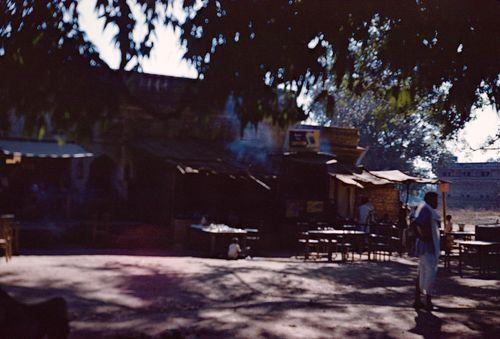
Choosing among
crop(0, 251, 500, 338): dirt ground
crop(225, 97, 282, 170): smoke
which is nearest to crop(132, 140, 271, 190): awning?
crop(225, 97, 282, 170): smoke

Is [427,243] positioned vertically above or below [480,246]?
above

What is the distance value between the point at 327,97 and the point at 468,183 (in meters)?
41.1

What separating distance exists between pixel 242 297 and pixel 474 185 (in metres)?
38.7

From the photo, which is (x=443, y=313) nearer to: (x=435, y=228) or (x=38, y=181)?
(x=435, y=228)

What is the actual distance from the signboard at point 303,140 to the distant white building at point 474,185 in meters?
24.8

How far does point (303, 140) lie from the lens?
2225cm

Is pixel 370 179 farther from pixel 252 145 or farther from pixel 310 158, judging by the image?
pixel 252 145

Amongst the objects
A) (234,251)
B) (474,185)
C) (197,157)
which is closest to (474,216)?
(474,185)

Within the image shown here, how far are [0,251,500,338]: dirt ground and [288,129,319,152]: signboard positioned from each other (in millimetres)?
8778

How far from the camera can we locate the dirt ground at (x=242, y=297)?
6.91m

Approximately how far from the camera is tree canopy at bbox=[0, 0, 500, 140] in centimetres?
591

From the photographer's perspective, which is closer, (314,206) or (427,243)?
(427,243)

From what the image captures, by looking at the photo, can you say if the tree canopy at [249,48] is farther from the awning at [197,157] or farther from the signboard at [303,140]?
the signboard at [303,140]

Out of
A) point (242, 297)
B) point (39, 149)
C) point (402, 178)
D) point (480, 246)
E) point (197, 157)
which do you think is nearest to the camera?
point (242, 297)
